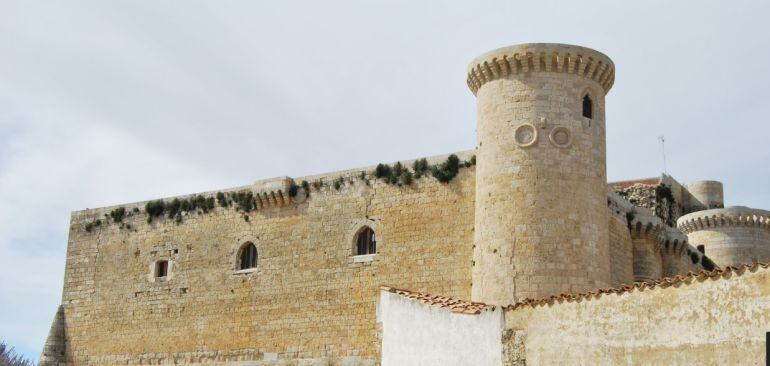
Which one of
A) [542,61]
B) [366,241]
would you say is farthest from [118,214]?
[542,61]

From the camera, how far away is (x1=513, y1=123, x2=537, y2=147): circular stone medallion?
60.9 feet

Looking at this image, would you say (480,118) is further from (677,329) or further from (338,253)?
(677,329)

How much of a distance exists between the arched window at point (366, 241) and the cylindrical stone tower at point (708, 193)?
550 inches

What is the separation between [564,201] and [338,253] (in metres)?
5.86

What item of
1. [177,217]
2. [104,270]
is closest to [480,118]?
[177,217]

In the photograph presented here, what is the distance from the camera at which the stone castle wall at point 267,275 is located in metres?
20.4

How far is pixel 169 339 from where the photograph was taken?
78.9 feet

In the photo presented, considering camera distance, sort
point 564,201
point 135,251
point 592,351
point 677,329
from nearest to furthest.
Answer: point 677,329
point 592,351
point 564,201
point 135,251

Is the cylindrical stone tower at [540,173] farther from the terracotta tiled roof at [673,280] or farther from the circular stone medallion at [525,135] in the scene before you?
the terracotta tiled roof at [673,280]

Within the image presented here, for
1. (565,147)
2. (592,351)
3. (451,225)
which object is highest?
(565,147)

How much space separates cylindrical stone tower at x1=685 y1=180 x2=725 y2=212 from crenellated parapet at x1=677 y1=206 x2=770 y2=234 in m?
2.46

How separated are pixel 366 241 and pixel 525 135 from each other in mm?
4851

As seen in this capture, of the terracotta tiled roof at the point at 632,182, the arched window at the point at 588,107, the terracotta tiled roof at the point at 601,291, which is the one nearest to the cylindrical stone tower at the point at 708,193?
the terracotta tiled roof at the point at 632,182

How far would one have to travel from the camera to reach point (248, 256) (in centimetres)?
2366
